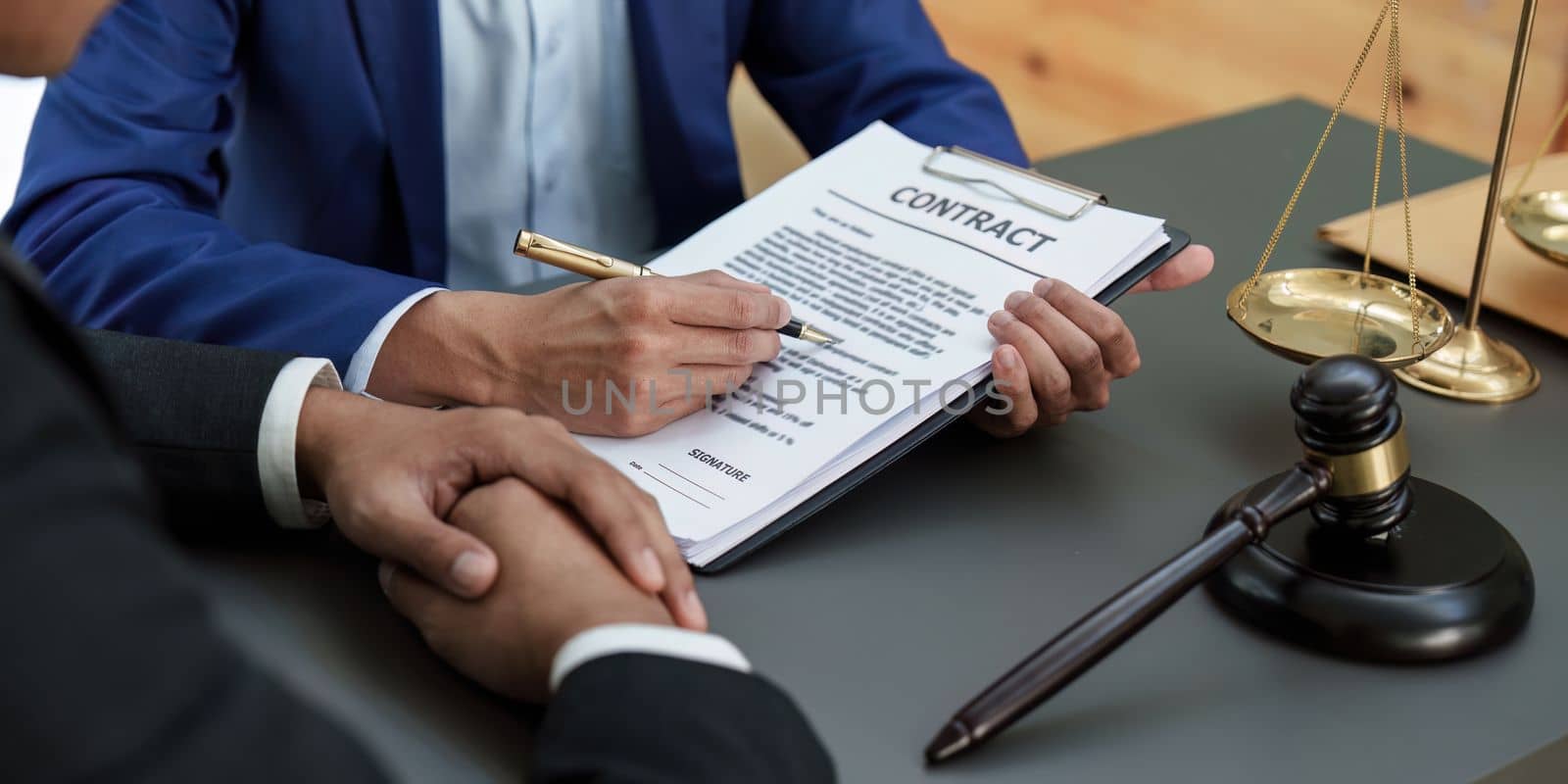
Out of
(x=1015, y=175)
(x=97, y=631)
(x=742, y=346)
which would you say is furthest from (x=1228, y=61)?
(x=97, y=631)

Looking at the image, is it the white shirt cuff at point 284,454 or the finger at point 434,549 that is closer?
the finger at point 434,549

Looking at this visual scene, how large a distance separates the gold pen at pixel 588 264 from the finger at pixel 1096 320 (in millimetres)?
155

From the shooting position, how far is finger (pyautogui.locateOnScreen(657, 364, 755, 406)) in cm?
100

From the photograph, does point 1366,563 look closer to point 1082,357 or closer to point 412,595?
point 1082,357

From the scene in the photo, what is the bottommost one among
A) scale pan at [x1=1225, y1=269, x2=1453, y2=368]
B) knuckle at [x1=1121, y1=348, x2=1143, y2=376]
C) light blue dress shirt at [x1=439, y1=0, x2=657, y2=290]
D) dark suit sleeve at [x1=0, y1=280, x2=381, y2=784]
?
light blue dress shirt at [x1=439, y1=0, x2=657, y2=290]

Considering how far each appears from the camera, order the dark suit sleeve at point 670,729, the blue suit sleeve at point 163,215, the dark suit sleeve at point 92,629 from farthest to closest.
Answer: the blue suit sleeve at point 163,215, the dark suit sleeve at point 670,729, the dark suit sleeve at point 92,629

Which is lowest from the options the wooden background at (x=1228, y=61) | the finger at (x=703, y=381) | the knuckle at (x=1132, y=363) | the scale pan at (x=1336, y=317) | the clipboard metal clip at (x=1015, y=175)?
the wooden background at (x=1228, y=61)

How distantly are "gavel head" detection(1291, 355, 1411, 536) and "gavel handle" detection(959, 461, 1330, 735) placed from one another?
0.02m

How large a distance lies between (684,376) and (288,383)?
0.26m

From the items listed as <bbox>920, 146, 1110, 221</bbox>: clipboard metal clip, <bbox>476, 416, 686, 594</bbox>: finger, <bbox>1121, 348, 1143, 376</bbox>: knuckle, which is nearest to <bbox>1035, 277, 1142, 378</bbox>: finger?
<bbox>1121, 348, 1143, 376</bbox>: knuckle

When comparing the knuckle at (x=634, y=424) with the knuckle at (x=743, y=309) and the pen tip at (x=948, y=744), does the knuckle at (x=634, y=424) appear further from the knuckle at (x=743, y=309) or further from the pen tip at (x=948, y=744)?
the pen tip at (x=948, y=744)

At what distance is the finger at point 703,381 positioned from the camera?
1.00m

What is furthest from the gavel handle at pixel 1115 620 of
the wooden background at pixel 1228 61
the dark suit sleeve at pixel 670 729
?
the wooden background at pixel 1228 61

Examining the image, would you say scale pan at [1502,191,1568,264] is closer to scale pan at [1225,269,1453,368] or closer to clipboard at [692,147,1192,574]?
scale pan at [1225,269,1453,368]
